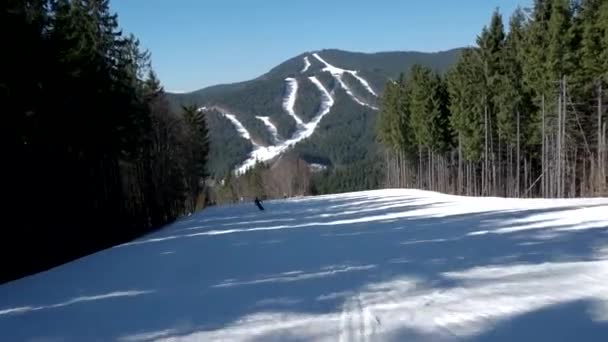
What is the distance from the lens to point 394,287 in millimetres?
8758

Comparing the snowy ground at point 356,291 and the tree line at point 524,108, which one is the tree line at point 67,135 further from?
the tree line at point 524,108

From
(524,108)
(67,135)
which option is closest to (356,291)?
(67,135)

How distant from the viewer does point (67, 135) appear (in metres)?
26.9

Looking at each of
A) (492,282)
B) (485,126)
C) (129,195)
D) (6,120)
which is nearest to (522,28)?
(485,126)

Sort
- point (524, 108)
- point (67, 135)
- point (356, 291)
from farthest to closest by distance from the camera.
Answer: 1. point (524, 108)
2. point (67, 135)
3. point (356, 291)

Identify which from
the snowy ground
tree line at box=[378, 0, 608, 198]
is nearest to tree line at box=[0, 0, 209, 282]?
the snowy ground

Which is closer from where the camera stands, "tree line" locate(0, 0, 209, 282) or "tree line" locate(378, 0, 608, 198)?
"tree line" locate(0, 0, 209, 282)

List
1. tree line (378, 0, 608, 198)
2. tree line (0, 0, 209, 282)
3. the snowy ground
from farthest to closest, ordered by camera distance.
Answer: tree line (378, 0, 608, 198) < tree line (0, 0, 209, 282) < the snowy ground

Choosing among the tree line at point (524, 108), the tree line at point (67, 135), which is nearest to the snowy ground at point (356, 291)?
the tree line at point (67, 135)

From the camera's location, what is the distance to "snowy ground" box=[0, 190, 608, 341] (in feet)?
21.4

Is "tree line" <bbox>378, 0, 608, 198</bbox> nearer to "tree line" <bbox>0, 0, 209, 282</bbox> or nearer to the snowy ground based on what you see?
the snowy ground

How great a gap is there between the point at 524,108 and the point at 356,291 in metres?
38.5

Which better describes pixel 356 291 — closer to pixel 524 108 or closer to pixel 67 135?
pixel 67 135

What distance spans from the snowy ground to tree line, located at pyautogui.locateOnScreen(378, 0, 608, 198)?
18.7 m
